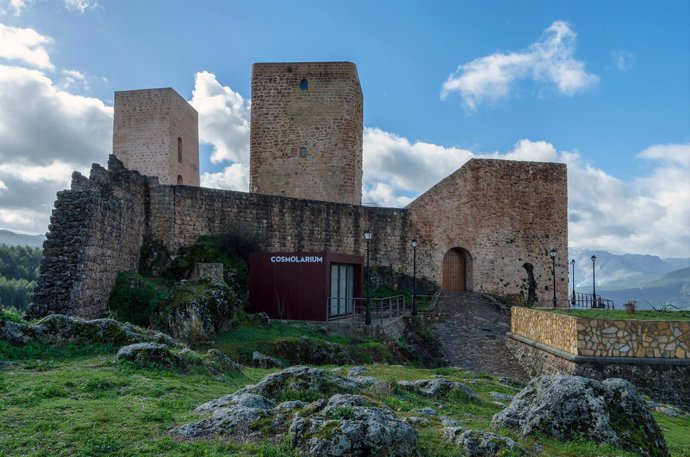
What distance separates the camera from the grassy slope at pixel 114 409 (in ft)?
16.5

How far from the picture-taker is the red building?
18484 mm

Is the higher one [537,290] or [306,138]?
[306,138]

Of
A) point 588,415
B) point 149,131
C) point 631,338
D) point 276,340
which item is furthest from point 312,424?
point 149,131

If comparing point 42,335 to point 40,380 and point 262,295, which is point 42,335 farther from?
point 262,295

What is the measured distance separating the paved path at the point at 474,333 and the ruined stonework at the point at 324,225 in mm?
2398

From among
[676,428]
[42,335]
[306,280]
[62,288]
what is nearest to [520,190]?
[306,280]

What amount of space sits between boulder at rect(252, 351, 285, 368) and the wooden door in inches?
690

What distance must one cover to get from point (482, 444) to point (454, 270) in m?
24.5

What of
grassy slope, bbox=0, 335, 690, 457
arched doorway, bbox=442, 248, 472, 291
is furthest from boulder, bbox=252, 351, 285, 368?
arched doorway, bbox=442, 248, 472, 291

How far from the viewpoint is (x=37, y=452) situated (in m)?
4.82

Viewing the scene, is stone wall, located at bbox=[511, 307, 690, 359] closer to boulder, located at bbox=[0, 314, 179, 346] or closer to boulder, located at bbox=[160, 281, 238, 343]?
boulder, located at bbox=[160, 281, 238, 343]

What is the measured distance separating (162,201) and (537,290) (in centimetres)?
2020

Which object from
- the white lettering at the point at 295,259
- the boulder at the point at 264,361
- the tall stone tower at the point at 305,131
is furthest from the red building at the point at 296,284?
the tall stone tower at the point at 305,131

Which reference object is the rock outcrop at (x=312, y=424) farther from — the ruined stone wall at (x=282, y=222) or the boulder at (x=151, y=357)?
the ruined stone wall at (x=282, y=222)
